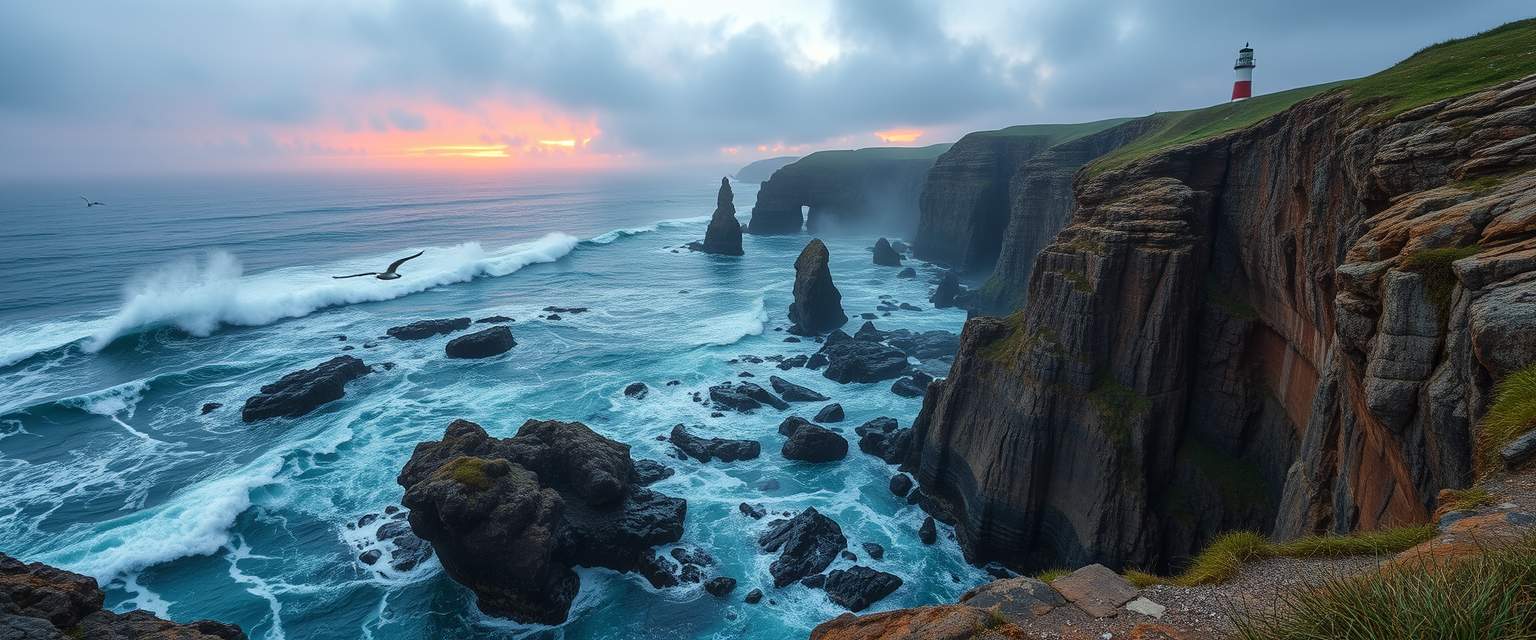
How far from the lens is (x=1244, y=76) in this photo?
36.7 m

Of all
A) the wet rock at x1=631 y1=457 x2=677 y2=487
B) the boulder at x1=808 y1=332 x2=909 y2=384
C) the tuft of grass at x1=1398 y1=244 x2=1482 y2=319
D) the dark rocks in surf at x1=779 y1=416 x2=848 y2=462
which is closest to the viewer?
the tuft of grass at x1=1398 y1=244 x2=1482 y2=319

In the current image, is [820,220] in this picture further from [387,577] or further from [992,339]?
[387,577]

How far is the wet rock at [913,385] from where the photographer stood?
124 feet

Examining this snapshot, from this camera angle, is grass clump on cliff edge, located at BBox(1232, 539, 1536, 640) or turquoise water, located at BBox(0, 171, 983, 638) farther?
turquoise water, located at BBox(0, 171, 983, 638)

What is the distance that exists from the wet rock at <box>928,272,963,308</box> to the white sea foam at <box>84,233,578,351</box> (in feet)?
161

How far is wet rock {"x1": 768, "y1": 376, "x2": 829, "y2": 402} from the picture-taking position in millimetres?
37219

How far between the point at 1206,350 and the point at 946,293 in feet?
122

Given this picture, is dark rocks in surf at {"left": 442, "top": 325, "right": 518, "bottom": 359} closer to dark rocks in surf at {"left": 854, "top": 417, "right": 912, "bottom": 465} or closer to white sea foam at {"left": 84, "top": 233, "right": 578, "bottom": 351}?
white sea foam at {"left": 84, "top": 233, "right": 578, "bottom": 351}

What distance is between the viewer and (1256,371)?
20.7 meters

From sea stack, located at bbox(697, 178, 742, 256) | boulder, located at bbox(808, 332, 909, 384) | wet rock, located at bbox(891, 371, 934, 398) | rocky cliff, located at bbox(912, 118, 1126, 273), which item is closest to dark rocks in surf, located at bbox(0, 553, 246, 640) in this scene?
wet rock, located at bbox(891, 371, 934, 398)

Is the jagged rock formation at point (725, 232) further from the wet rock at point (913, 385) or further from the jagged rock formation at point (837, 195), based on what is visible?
the wet rock at point (913, 385)

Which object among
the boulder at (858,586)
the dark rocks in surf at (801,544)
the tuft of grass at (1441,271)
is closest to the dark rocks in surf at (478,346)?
the dark rocks in surf at (801,544)

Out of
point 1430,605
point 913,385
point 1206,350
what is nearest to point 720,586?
point 1206,350

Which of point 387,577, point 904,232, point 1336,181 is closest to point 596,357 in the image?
point 387,577
